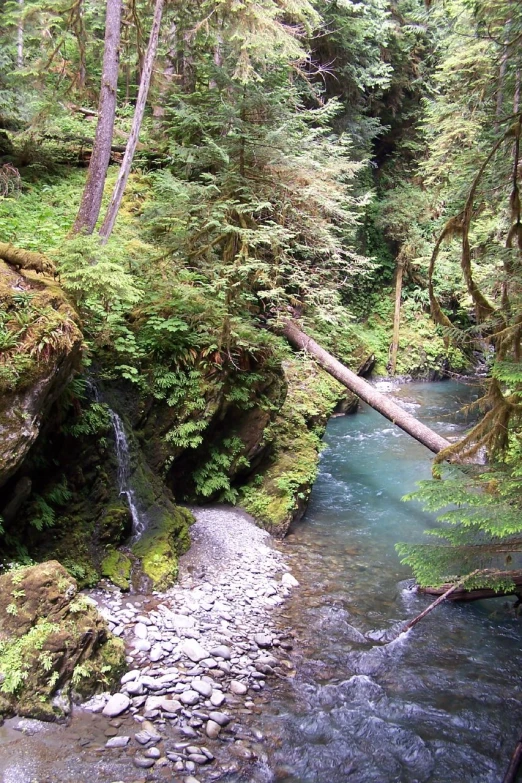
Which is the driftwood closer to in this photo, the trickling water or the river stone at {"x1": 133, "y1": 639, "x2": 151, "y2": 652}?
the trickling water

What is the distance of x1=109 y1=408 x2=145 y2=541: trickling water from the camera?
7.16m

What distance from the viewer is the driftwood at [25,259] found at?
5.86m

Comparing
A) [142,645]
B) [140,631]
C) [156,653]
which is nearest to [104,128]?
[140,631]

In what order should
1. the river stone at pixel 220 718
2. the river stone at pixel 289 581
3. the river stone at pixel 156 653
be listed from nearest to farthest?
1. the river stone at pixel 220 718
2. the river stone at pixel 156 653
3. the river stone at pixel 289 581

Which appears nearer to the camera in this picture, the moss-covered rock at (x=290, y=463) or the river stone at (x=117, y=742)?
the river stone at (x=117, y=742)

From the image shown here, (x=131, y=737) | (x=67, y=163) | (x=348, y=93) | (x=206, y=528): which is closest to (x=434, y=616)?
(x=206, y=528)

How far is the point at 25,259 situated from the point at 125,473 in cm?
321

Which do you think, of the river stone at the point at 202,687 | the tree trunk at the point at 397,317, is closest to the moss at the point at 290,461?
the river stone at the point at 202,687

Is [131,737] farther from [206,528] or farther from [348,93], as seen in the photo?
[348,93]

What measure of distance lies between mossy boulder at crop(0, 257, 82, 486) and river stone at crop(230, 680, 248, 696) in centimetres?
311

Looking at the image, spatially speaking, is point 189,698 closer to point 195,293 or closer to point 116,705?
point 116,705

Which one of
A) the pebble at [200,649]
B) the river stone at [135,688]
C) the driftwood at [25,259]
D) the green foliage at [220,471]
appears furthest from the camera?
the green foliage at [220,471]

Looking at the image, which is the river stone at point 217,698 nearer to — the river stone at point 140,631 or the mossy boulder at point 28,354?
the river stone at point 140,631

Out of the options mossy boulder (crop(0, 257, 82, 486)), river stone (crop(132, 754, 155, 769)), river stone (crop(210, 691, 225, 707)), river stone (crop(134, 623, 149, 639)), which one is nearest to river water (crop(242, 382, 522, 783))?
river stone (crop(210, 691, 225, 707))
